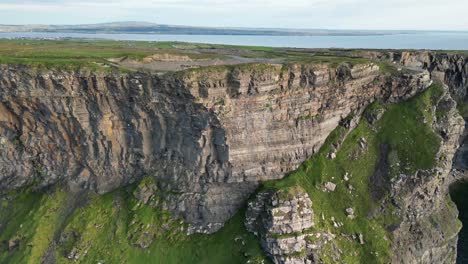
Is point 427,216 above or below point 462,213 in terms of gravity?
above

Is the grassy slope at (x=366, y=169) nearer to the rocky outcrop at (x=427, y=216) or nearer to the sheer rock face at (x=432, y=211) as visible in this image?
the rocky outcrop at (x=427, y=216)

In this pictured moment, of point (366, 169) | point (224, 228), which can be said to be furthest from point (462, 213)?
point (224, 228)

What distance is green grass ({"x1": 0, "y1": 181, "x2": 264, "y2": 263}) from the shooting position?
5191 centimetres

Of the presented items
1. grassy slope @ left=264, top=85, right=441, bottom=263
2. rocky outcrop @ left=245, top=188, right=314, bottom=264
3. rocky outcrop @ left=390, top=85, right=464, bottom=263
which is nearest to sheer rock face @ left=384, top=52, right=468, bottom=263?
rocky outcrop @ left=390, top=85, right=464, bottom=263

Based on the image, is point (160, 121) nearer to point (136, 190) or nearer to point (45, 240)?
point (136, 190)

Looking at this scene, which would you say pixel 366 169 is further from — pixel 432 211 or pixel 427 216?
pixel 432 211

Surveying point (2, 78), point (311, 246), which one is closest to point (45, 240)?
point (2, 78)

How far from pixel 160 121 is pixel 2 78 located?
20.8m

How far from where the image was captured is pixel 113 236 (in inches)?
2122

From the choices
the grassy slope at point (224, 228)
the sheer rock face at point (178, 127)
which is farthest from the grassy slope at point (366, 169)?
the sheer rock face at point (178, 127)

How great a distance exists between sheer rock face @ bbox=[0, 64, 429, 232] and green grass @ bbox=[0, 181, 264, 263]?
84.5 inches

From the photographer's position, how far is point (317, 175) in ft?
187

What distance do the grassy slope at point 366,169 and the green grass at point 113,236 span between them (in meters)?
9.94

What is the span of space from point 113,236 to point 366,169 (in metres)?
36.4
